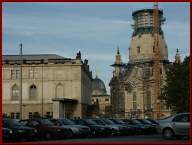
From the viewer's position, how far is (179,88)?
60.9m

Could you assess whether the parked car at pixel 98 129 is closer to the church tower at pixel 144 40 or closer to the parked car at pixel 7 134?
the parked car at pixel 7 134

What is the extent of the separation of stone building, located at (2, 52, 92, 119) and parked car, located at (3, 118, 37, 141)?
228ft

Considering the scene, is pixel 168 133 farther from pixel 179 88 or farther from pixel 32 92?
pixel 32 92

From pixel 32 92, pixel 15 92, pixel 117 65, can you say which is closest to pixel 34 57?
pixel 32 92

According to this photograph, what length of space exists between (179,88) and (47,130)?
3099cm

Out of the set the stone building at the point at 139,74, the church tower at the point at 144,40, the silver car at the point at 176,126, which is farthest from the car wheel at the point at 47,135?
the church tower at the point at 144,40

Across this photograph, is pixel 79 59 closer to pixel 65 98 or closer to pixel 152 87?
pixel 65 98

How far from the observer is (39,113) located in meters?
99.2

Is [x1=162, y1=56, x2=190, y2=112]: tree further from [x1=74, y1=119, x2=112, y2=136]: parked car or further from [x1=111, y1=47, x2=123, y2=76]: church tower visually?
[x1=111, y1=47, x2=123, y2=76]: church tower

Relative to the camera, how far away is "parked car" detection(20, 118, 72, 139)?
106ft

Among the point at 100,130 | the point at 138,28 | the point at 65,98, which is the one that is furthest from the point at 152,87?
the point at 100,130

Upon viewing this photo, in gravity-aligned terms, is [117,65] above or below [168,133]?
above

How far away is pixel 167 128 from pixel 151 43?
130708 millimetres

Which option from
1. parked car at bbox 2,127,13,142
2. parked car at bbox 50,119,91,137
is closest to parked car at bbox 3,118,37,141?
parked car at bbox 2,127,13,142
